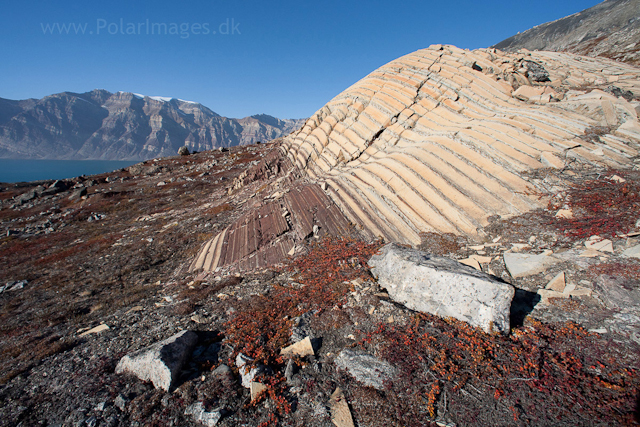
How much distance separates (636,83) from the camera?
16734mm

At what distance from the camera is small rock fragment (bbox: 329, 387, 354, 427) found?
5137mm

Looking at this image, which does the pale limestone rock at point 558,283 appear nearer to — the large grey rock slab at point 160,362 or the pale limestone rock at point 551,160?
the pale limestone rock at point 551,160

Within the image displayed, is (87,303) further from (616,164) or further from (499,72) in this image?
(499,72)

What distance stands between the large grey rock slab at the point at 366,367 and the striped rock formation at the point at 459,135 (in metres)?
6.19

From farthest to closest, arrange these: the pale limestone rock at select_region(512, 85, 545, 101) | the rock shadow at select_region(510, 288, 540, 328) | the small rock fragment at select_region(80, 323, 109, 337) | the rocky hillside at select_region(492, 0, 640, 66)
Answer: the rocky hillside at select_region(492, 0, 640, 66) → the pale limestone rock at select_region(512, 85, 545, 101) → the small rock fragment at select_region(80, 323, 109, 337) → the rock shadow at select_region(510, 288, 540, 328)

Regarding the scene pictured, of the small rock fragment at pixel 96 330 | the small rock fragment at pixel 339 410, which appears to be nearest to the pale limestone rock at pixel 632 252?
the small rock fragment at pixel 339 410

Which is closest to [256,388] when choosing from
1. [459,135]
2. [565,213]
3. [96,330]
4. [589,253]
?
[96,330]

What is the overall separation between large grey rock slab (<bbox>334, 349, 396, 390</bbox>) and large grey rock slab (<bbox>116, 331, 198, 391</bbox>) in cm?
384

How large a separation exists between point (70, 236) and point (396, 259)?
31078 millimetres

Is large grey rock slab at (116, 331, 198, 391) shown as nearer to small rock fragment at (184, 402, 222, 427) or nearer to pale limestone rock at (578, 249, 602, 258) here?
small rock fragment at (184, 402, 222, 427)

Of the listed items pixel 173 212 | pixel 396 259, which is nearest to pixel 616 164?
pixel 396 259

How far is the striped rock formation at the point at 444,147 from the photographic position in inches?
467

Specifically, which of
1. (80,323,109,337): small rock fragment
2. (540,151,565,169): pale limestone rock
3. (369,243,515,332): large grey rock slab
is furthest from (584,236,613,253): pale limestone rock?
(80,323,109,337): small rock fragment

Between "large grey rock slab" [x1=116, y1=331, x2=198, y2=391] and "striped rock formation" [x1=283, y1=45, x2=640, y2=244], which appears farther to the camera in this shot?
"striped rock formation" [x1=283, y1=45, x2=640, y2=244]
